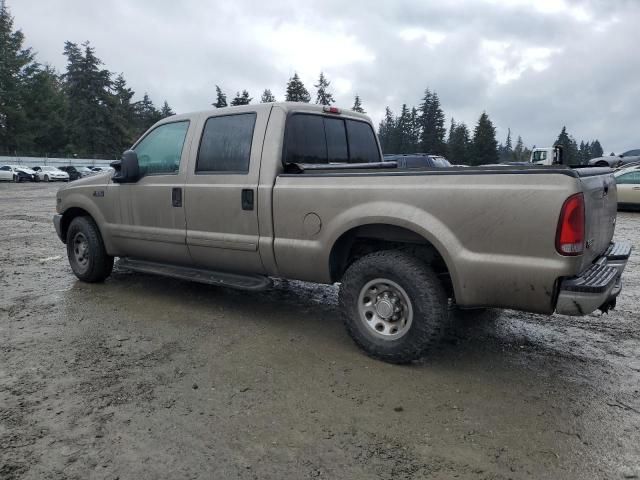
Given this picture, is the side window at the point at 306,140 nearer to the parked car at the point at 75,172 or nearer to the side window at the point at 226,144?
the side window at the point at 226,144

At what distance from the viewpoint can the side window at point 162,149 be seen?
5000mm

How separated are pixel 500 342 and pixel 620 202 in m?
13.5

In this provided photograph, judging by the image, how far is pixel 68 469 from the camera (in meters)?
2.40

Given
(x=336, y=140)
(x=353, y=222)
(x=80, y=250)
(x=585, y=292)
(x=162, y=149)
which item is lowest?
(x=80, y=250)

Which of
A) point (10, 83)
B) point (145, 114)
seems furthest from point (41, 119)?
point (145, 114)

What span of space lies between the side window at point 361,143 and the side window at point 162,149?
1719 millimetres

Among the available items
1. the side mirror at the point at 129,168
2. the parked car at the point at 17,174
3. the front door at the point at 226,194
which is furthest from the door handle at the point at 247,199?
the parked car at the point at 17,174

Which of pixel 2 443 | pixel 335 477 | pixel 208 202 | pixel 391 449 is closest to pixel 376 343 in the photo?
pixel 391 449

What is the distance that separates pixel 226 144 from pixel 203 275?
4.29ft

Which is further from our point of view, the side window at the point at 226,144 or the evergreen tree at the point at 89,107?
the evergreen tree at the point at 89,107

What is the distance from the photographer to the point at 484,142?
69062 millimetres

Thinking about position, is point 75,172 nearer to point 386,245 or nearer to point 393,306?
point 386,245

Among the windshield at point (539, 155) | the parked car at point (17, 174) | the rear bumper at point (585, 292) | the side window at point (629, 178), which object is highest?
the windshield at point (539, 155)

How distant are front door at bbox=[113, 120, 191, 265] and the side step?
0.09 meters
